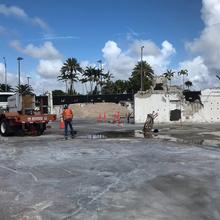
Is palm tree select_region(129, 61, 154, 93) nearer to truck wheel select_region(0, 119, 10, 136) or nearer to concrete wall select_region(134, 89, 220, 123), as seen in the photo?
concrete wall select_region(134, 89, 220, 123)

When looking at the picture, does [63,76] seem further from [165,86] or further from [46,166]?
[46,166]

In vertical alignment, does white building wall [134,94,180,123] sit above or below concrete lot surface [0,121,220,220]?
above

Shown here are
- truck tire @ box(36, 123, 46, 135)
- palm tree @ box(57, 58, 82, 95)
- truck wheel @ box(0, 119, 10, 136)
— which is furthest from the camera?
palm tree @ box(57, 58, 82, 95)

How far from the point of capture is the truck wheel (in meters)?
23.0

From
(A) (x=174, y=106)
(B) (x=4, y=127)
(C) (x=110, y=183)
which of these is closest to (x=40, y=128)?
(B) (x=4, y=127)

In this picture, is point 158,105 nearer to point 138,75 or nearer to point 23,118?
point 23,118

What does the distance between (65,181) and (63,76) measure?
309 ft

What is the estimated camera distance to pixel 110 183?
30.6ft

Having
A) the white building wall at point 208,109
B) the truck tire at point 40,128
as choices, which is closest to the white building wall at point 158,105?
the white building wall at point 208,109

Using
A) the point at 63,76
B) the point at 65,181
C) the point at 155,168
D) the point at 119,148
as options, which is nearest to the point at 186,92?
the point at 119,148

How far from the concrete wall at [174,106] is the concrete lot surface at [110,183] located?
1783 centimetres

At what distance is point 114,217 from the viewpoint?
22.1 ft

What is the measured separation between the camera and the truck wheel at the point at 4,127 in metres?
23.0

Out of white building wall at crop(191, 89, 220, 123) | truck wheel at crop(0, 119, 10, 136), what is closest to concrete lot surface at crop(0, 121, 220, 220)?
truck wheel at crop(0, 119, 10, 136)
